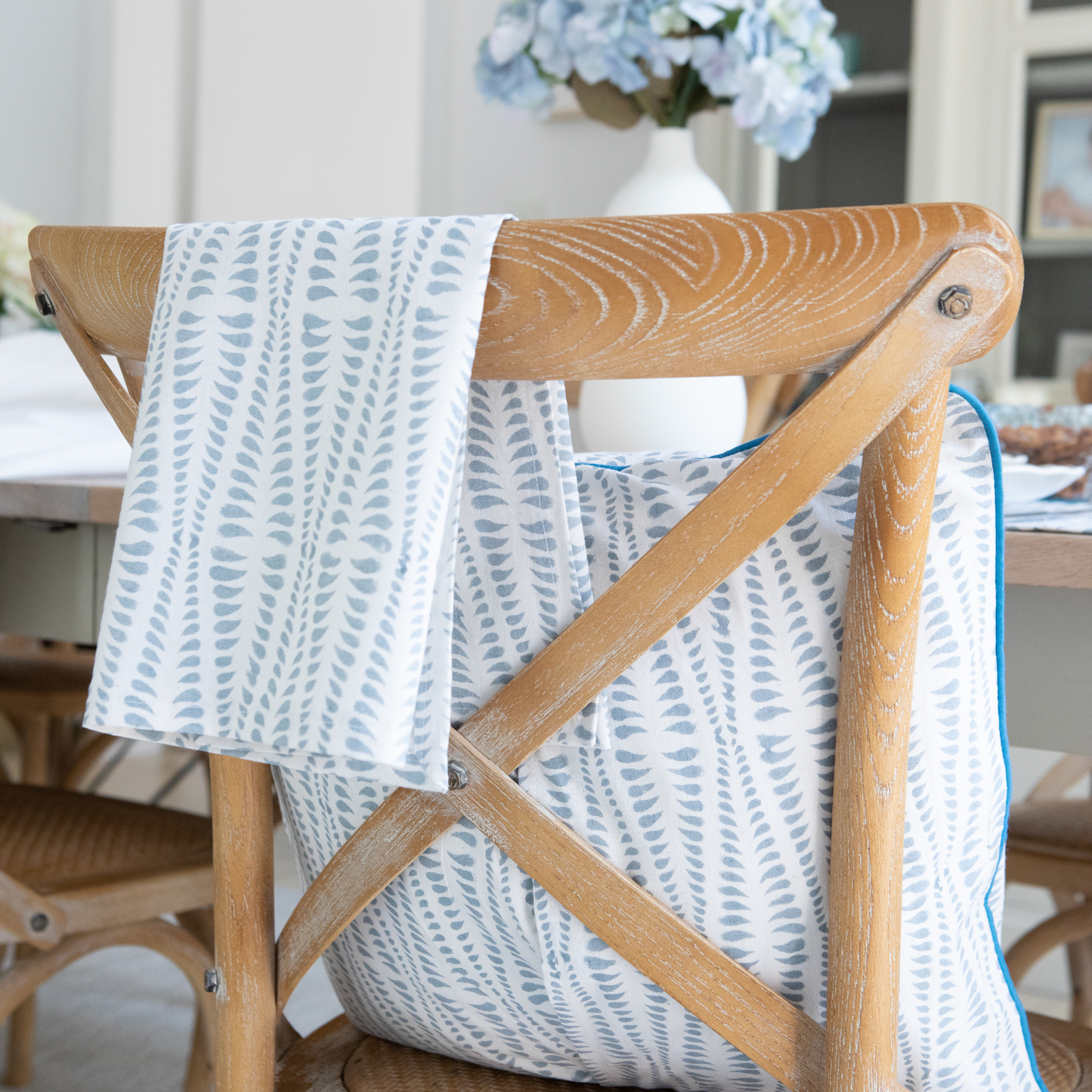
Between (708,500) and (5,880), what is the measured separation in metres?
0.63

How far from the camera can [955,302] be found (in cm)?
37

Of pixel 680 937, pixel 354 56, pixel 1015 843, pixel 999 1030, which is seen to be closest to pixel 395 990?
pixel 680 937

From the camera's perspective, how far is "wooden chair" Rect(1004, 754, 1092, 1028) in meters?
0.97

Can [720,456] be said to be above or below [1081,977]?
above

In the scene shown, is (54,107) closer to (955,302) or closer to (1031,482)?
(1031,482)

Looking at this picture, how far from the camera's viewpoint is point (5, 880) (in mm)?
804

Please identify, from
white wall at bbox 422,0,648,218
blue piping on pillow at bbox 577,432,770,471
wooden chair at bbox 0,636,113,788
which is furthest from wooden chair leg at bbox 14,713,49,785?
white wall at bbox 422,0,648,218

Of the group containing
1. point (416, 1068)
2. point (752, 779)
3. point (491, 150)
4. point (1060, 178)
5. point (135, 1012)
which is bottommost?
point (135, 1012)

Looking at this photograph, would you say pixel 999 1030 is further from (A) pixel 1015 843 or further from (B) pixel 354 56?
(B) pixel 354 56

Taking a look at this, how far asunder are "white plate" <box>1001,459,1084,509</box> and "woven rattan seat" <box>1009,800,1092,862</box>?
465 millimetres

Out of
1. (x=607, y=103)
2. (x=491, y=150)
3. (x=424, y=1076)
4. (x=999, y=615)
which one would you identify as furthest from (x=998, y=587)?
(x=491, y=150)

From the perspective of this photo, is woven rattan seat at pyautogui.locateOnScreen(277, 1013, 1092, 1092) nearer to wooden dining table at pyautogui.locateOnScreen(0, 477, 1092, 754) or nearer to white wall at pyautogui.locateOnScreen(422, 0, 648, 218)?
wooden dining table at pyautogui.locateOnScreen(0, 477, 1092, 754)

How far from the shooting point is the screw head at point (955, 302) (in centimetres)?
37

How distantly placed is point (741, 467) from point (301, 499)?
17 cm
